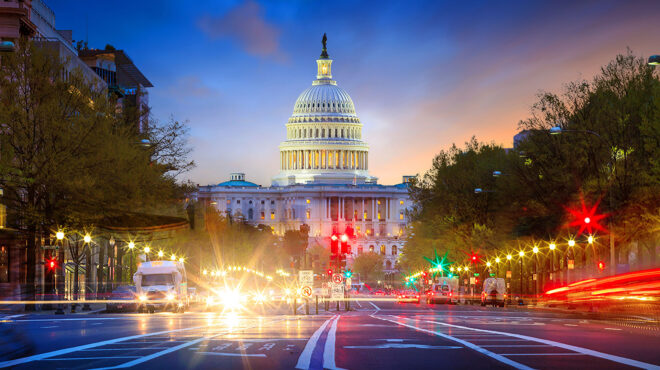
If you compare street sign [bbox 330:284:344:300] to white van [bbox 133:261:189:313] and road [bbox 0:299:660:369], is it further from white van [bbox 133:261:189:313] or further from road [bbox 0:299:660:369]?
road [bbox 0:299:660:369]

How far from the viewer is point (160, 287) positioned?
209 ft

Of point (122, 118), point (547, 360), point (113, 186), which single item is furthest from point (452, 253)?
point (547, 360)

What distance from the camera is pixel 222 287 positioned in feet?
306

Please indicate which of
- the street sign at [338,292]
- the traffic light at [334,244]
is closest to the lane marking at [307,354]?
the traffic light at [334,244]

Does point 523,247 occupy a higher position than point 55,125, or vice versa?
point 55,125

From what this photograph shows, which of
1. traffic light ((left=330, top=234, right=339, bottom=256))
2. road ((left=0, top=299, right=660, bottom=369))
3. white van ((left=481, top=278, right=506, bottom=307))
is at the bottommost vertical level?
white van ((left=481, top=278, right=506, bottom=307))

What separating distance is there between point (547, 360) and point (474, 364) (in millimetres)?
1389

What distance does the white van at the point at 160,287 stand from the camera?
61562 millimetres

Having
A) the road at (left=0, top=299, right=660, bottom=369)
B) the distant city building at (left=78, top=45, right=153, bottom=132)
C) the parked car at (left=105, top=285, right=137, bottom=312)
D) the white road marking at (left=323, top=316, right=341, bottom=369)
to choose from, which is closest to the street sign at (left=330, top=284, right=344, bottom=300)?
the parked car at (left=105, top=285, right=137, bottom=312)

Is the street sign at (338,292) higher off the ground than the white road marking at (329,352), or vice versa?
the white road marking at (329,352)

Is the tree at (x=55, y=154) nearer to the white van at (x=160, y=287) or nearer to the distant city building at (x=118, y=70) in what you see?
the white van at (x=160, y=287)

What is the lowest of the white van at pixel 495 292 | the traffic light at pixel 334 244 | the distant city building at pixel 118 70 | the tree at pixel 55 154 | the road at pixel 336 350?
the white van at pixel 495 292

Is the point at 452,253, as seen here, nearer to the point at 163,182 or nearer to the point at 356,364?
the point at 163,182

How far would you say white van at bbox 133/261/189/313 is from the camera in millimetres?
61562
